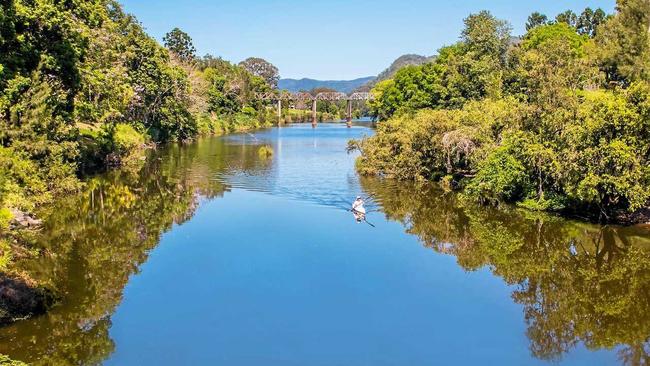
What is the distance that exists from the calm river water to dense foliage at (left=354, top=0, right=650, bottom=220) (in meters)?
2.31

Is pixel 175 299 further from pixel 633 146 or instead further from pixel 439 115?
pixel 439 115

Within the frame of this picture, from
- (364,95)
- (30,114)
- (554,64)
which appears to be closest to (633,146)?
(554,64)

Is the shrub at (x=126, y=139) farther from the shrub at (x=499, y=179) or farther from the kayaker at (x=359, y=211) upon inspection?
the shrub at (x=499, y=179)

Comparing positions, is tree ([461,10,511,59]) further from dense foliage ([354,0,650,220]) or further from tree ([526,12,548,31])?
tree ([526,12,548,31])

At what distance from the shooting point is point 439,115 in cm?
4825

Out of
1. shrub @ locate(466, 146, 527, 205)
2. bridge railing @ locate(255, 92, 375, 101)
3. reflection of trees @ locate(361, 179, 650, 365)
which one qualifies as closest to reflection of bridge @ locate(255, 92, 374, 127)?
bridge railing @ locate(255, 92, 375, 101)

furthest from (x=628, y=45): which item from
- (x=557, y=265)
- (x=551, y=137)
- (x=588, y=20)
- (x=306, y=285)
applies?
(x=588, y=20)

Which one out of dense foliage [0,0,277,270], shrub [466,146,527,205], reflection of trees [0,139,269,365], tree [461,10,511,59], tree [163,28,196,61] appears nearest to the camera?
reflection of trees [0,139,269,365]

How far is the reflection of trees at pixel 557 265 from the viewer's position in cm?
2034

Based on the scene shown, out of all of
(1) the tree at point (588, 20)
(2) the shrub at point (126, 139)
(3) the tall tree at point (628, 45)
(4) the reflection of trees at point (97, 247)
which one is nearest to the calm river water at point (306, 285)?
(4) the reflection of trees at point (97, 247)

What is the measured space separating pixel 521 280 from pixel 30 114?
92.9 ft

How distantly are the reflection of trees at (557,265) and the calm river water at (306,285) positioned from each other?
0.09 m

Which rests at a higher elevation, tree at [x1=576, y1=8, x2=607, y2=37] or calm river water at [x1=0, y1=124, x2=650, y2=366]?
tree at [x1=576, y1=8, x2=607, y2=37]

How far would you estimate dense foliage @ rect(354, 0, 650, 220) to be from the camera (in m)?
31.9
